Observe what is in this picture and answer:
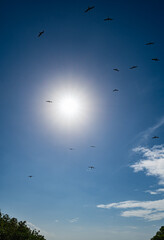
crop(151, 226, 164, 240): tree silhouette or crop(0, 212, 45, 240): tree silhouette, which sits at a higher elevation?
crop(0, 212, 45, 240): tree silhouette

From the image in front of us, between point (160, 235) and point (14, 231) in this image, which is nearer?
point (14, 231)

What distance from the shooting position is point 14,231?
35.4m

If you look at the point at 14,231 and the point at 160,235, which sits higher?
the point at 14,231

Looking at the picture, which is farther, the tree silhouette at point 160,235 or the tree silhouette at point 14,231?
the tree silhouette at point 160,235

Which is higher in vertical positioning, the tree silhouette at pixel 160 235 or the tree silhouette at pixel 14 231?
the tree silhouette at pixel 14 231

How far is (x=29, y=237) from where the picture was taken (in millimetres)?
36219

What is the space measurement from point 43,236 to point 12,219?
9.93m

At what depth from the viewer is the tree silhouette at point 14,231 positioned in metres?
33.1

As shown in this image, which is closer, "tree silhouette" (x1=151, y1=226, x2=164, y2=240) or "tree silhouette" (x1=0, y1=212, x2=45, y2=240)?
"tree silhouette" (x1=0, y1=212, x2=45, y2=240)

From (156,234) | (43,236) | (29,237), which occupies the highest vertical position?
(29,237)

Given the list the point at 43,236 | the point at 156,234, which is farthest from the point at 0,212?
the point at 156,234

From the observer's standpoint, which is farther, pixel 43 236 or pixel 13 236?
pixel 43 236

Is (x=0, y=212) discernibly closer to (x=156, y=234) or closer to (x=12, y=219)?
(x=12, y=219)

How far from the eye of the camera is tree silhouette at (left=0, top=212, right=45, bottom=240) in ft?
108
